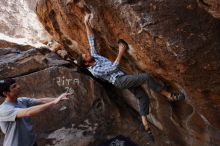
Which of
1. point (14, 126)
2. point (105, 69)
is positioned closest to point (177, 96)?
point (105, 69)

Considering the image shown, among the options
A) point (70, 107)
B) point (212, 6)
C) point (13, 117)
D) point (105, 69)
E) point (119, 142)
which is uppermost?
point (212, 6)

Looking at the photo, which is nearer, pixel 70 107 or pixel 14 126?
pixel 14 126

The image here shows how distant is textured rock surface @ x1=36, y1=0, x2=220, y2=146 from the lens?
17.8ft

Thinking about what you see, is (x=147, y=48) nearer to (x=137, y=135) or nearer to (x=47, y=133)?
(x=137, y=135)

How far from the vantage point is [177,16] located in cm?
543

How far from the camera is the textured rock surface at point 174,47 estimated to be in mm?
5418

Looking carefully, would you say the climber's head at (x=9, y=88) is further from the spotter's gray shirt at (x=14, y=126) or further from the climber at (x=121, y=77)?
the climber at (x=121, y=77)

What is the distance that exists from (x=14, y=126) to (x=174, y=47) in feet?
8.14

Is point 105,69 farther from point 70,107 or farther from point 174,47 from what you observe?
point 70,107

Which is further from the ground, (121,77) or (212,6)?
(212,6)

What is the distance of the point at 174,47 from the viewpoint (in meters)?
5.53

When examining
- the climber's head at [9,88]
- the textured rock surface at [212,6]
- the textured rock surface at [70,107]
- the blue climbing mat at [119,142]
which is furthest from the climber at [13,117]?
the textured rock surface at [70,107]

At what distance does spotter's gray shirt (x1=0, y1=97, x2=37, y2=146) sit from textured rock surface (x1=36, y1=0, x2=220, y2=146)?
2.07 meters

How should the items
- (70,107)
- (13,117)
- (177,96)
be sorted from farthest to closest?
(70,107), (177,96), (13,117)
